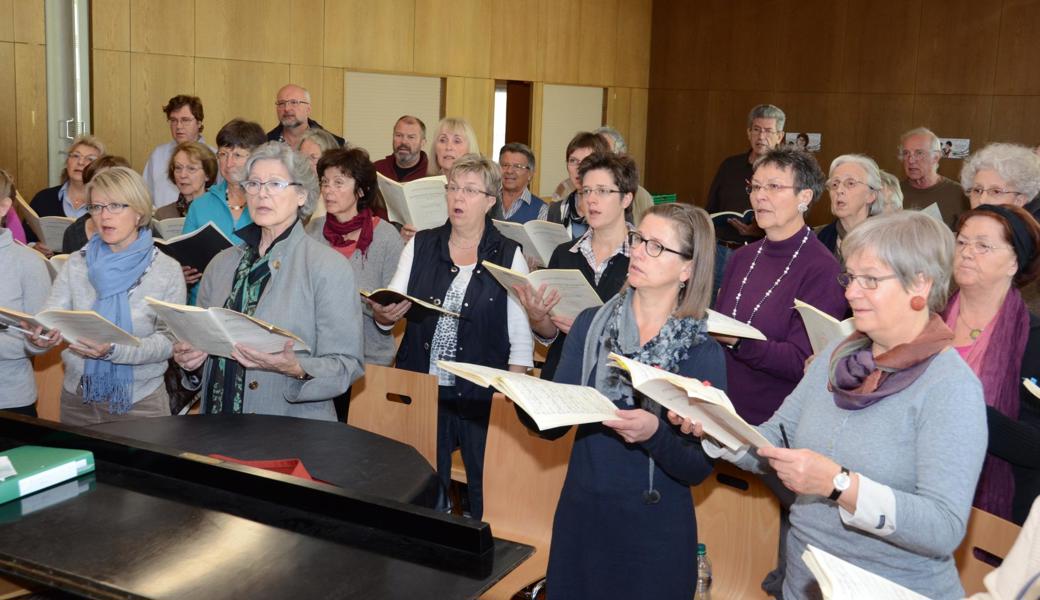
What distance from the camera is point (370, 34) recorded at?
993 centimetres

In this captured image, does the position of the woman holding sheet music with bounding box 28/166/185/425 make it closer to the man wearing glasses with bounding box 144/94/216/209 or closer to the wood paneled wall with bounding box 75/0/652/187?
the man wearing glasses with bounding box 144/94/216/209

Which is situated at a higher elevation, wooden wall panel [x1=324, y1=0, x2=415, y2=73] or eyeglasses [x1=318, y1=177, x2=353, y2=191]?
wooden wall panel [x1=324, y1=0, x2=415, y2=73]

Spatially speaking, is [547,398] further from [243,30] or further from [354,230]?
[243,30]

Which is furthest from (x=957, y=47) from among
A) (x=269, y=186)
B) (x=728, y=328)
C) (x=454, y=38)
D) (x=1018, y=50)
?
(x=269, y=186)

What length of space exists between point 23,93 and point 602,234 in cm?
583

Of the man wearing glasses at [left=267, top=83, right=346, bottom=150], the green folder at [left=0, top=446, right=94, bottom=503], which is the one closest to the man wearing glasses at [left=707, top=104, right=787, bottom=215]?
the man wearing glasses at [left=267, top=83, right=346, bottom=150]

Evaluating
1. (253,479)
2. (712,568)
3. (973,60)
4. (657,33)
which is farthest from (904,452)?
(657,33)

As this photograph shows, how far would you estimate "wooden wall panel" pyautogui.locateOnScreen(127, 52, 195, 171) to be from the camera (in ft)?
26.7

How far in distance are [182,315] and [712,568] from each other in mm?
1811

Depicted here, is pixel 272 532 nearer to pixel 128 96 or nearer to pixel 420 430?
pixel 420 430

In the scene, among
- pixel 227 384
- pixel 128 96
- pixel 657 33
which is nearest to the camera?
pixel 227 384

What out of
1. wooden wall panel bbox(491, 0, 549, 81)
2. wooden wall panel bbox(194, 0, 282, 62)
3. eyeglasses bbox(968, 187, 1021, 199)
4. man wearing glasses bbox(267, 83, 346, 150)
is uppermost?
wooden wall panel bbox(491, 0, 549, 81)

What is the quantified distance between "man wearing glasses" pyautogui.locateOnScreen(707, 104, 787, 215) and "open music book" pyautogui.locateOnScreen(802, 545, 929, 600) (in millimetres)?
5766

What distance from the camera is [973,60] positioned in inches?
392
